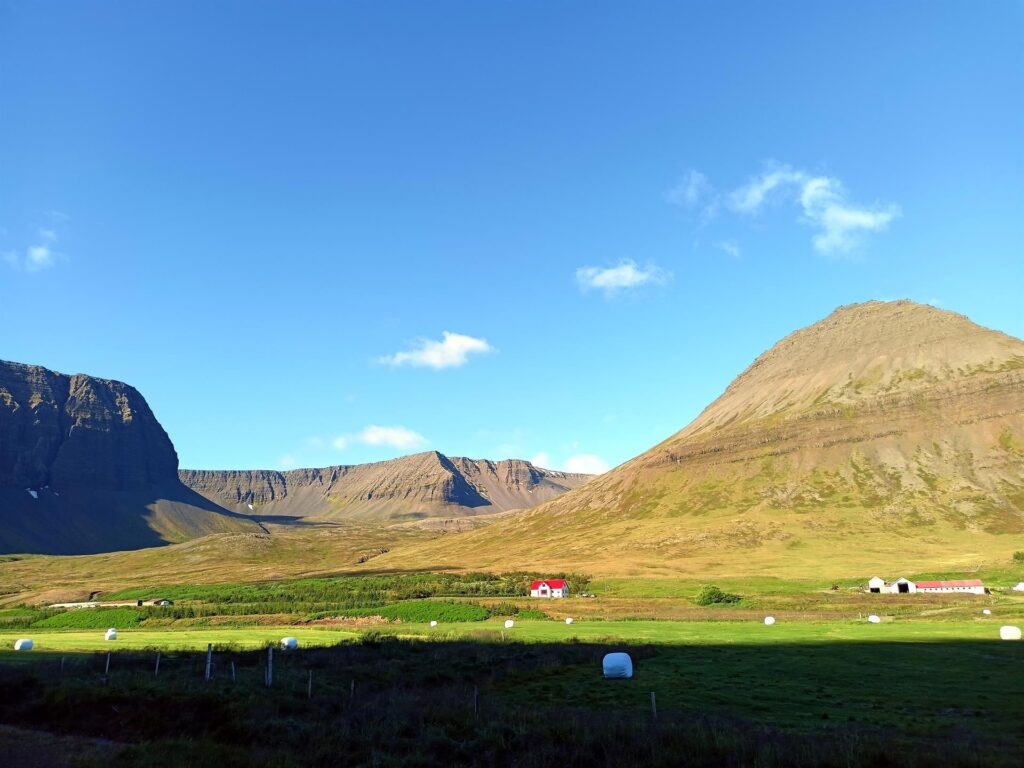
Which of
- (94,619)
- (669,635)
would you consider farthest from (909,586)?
(94,619)

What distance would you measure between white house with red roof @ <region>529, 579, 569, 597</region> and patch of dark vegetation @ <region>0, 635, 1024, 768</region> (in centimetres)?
7993

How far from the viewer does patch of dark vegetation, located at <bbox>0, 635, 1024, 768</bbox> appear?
23.0 meters

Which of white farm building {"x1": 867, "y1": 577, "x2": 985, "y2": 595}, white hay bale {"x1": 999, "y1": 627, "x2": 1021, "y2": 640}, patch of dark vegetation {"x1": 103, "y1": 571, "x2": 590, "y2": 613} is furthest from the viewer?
patch of dark vegetation {"x1": 103, "y1": 571, "x2": 590, "y2": 613}

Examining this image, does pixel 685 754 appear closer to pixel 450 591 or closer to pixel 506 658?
pixel 506 658

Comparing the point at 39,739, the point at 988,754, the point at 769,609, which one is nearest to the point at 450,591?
the point at 769,609

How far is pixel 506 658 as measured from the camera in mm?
49531

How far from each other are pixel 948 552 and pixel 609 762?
177 m

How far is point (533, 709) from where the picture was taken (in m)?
31.5

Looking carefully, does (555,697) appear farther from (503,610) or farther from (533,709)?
(503,610)

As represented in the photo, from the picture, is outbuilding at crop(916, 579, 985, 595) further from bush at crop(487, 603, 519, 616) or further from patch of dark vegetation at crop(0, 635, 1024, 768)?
bush at crop(487, 603, 519, 616)

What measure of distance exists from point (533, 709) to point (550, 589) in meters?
102

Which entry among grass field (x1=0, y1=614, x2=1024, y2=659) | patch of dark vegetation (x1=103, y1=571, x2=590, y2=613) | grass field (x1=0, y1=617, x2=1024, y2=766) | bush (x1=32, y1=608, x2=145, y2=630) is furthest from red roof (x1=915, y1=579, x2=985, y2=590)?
bush (x1=32, y1=608, x2=145, y2=630)

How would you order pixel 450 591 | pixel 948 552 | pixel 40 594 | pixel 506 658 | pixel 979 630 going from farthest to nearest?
pixel 948 552 → pixel 40 594 → pixel 450 591 → pixel 979 630 → pixel 506 658

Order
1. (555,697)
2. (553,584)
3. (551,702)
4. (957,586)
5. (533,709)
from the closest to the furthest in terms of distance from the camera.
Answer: (533,709) → (551,702) → (555,697) → (957,586) → (553,584)
